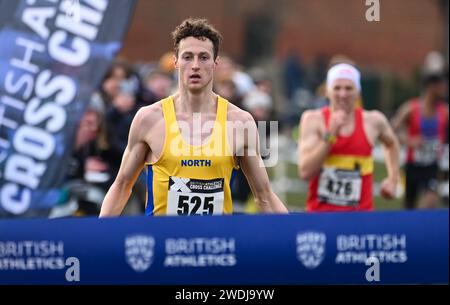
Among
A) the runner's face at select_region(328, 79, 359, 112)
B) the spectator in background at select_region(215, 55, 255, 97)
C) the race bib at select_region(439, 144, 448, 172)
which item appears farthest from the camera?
the spectator in background at select_region(215, 55, 255, 97)

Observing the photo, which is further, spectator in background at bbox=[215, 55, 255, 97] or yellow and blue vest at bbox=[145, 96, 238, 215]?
spectator in background at bbox=[215, 55, 255, 97]

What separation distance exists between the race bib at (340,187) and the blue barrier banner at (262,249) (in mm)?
2494

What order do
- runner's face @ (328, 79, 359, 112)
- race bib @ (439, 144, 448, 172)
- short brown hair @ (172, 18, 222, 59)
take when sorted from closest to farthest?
short brown hair @ (172, 18, 222, 59) < runner's face @ (328, 79, 359, 112) < race bib @ (439, 144, 448, 172)

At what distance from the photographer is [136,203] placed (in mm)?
13797

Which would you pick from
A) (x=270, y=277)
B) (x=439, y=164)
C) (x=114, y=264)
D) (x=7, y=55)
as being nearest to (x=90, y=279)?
(x=114, y=264)

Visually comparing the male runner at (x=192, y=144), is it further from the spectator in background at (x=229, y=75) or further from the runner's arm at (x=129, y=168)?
the spectator in background at (x=229, y=75)

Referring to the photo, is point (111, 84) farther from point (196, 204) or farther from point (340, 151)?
point (196, 204)

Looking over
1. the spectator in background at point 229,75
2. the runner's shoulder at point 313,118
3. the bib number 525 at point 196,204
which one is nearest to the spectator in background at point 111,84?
the spectator in background at point 229,75

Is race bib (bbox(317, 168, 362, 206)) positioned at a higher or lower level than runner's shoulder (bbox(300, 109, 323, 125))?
lower

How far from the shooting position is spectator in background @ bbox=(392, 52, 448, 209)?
14328mm

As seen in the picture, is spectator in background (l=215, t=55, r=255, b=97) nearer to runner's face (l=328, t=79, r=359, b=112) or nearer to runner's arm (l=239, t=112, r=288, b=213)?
runner's face (l=328, t=79, r=359, b=112)

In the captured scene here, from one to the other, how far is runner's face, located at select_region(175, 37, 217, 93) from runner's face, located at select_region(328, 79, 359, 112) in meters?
2.80

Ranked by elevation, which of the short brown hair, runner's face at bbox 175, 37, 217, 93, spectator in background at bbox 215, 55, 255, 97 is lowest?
runner's face at bbox 175, 37, 217, 93

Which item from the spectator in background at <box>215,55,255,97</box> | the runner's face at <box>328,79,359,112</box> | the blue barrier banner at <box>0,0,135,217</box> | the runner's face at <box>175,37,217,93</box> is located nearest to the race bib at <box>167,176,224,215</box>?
the runner's face at <box>175,37,217,93</box>
